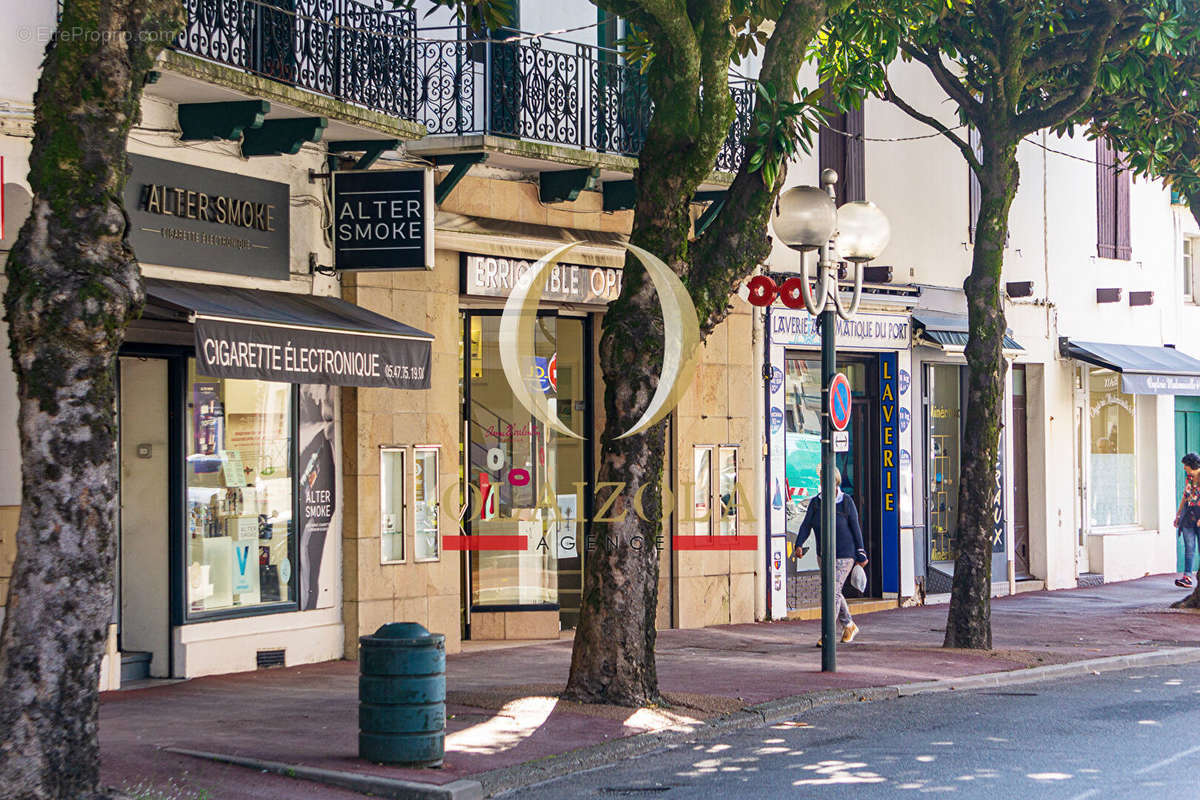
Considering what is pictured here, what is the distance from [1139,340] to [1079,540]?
3.92 m

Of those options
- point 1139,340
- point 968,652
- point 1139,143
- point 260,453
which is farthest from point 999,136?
point 1139,340

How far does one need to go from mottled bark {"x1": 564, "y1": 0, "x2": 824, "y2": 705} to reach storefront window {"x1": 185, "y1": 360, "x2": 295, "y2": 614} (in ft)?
11.9

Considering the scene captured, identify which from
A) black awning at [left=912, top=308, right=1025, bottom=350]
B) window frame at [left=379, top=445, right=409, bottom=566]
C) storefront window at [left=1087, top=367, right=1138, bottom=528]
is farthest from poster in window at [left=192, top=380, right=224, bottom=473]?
storefront window at [left=1087, top=367, right=1138, bottom=528]

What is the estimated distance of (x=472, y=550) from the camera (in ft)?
51.9

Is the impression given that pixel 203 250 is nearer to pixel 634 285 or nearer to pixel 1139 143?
pixel 634 285

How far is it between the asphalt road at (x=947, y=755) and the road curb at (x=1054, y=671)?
386mm

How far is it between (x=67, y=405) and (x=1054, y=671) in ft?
31.9

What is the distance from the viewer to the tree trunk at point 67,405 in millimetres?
7219

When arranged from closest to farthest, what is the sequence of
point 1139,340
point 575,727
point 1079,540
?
point 575,727 → point 1079,540 → point 1139,340

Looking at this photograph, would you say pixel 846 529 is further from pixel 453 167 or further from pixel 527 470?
pixel 453 167

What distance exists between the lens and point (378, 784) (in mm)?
8383

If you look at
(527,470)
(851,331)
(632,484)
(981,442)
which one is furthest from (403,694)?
(851,331)

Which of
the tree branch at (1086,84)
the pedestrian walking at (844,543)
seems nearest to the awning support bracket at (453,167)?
the pedestrian walking at (844,543)

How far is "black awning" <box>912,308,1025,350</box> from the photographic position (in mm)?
20203
